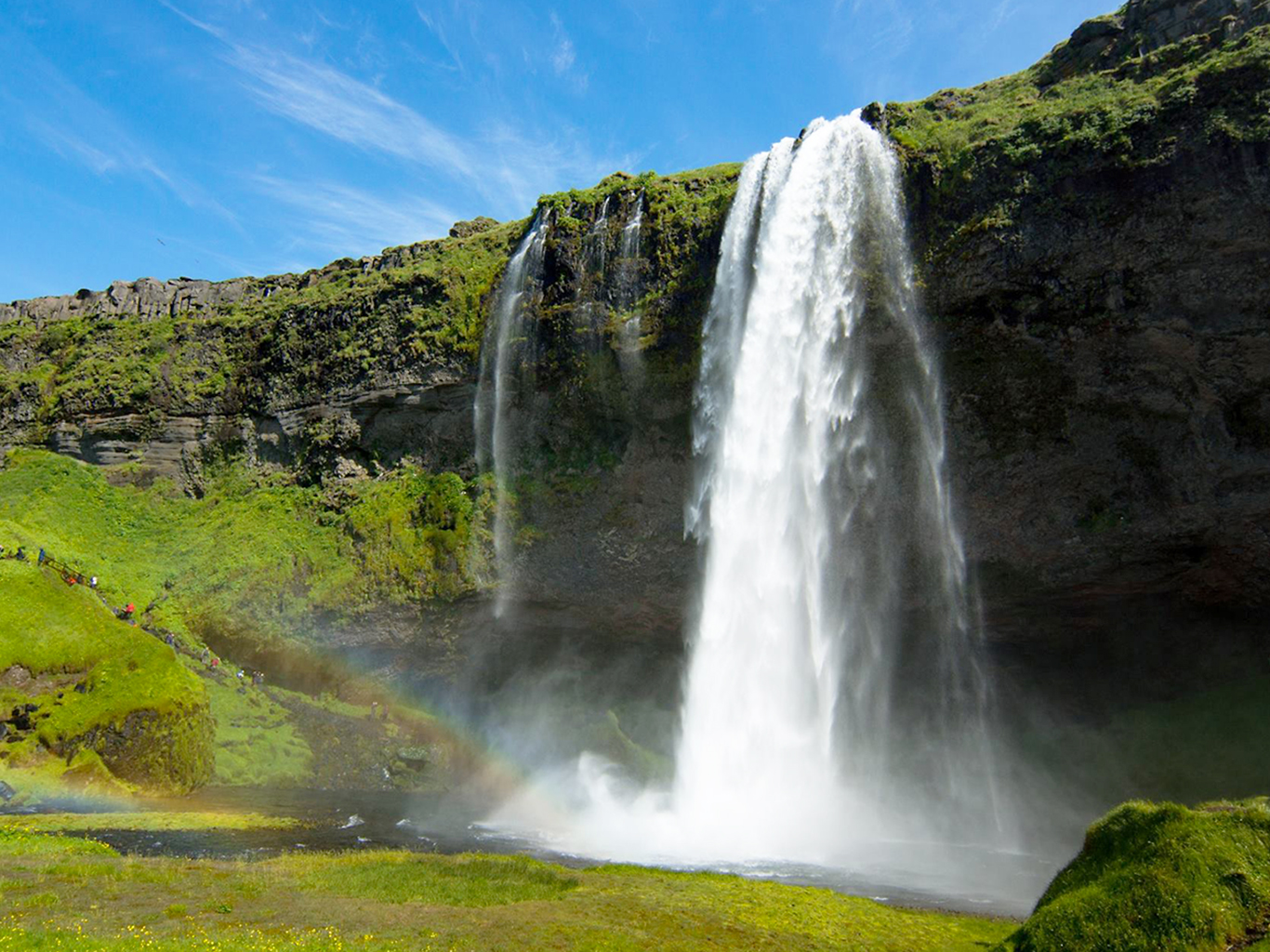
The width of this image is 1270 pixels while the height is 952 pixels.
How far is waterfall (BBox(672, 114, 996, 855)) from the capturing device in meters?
28.5

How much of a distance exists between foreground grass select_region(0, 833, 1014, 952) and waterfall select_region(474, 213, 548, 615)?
60.0 ft

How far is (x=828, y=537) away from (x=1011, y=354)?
28.9 feet

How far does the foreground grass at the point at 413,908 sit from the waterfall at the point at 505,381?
18.3 m

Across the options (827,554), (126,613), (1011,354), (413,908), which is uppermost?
(1011,354)

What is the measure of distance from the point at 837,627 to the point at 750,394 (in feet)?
30.6

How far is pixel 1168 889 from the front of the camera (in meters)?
11.0

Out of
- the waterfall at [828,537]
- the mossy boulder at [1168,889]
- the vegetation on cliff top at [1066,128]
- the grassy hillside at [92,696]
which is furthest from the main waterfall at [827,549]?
the mossy boulder at [1168,889]

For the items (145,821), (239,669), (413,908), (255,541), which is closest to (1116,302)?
(413,908)

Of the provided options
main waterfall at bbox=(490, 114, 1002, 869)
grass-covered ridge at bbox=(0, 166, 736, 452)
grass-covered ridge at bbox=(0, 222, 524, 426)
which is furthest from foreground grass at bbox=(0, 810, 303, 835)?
grass-covered ridge at bbox=(0, 222, 524, 426)

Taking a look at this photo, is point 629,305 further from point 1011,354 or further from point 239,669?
point 239,669

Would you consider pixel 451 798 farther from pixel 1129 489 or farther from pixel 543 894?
pixel 1129 489

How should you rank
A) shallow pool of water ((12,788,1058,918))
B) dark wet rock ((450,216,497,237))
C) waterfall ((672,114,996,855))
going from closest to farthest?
shallow pool of water ((12,788,1058,918))
waterfall ((672,114,996,855))
dark wet rock ((450,216,497,237))

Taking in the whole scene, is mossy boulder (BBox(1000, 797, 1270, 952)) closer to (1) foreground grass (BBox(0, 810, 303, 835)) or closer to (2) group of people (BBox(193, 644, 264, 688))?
(1) foreground grass (BBox(0, 810, 303, 835))

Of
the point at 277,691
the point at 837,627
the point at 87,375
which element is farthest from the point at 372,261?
the point at 837,627
